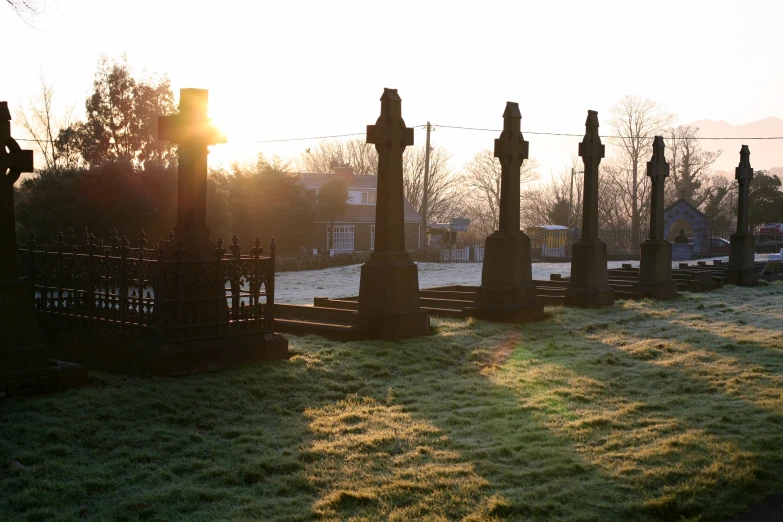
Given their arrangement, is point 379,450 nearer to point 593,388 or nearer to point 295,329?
point 593,388

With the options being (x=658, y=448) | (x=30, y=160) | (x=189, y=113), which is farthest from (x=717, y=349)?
(x=30, y=160)

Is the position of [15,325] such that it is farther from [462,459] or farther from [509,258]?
[509,258]

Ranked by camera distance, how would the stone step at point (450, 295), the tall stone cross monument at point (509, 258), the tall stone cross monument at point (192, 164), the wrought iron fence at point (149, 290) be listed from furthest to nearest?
the stone step at point (450, 295) < the tall stone cross monument at point (509, 258) < the tall stone cross monument at point (192, 164) < the wrought iron fence at point (149, 290)

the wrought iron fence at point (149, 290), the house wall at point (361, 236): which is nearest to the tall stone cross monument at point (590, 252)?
the wrought iron fence at point (149, 290)

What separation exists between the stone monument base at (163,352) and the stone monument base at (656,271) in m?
11.5

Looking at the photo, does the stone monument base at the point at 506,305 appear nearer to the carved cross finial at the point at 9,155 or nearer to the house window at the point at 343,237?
the carved cross finial at the point at 9,155

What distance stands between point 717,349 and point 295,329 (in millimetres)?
6212

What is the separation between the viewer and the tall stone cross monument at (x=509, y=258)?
1399cm

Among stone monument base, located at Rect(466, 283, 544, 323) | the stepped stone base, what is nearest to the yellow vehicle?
the stepped stone base

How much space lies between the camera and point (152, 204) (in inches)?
1091

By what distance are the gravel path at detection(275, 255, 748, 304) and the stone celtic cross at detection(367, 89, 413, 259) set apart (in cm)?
759

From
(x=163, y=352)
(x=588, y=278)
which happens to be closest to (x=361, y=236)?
(x=588, y=278)

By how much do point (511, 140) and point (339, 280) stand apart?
13522mm

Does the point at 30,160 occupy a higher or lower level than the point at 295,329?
higher
